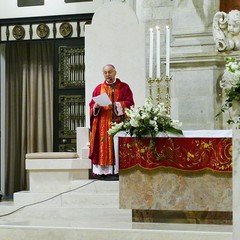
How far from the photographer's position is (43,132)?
14141 mm

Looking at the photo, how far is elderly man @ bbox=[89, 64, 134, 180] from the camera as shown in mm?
9125

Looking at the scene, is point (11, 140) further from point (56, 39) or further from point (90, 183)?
point (90, 183)

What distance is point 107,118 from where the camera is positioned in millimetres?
9281

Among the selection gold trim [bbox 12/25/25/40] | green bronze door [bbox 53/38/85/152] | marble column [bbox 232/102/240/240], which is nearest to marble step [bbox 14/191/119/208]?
marble column [bbox 232/102/240/240]

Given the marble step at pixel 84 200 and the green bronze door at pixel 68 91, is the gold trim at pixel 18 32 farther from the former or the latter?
the marble step at pixel 84 200

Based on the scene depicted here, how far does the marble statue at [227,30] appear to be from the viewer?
880 cm

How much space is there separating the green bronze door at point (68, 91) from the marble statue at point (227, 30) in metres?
4.00

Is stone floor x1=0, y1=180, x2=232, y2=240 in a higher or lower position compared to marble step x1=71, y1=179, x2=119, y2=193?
lower

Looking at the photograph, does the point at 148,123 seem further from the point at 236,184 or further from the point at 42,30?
the point at 42,30

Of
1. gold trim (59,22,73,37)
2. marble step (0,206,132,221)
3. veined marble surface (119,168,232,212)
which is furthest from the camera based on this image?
gold trim (59,22,73,37)

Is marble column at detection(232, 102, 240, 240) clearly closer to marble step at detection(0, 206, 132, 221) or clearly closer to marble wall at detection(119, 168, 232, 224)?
marble wall at detection(119, 168, 232, 224)

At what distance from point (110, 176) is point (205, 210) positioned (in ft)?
8.45

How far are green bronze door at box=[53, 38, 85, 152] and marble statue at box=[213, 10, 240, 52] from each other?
13.1 feet

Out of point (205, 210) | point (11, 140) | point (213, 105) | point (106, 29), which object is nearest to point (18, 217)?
point (205, 210)
